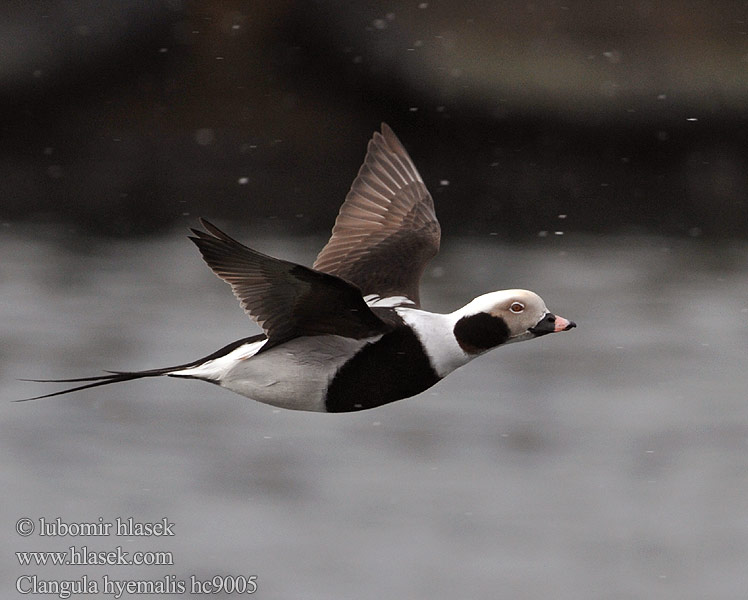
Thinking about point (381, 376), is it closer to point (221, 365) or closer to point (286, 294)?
point (286, 294)

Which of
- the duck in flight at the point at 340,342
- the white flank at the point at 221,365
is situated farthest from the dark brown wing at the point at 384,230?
the white flank at the point at 221,365

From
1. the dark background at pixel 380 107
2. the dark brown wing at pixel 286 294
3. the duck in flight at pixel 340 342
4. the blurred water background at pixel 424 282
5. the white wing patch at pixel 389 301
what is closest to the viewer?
the dark brown wing at pixel 286 294

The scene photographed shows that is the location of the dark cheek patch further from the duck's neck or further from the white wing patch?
the white wing patch

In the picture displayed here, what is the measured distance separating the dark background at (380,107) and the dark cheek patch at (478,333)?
21198 mm

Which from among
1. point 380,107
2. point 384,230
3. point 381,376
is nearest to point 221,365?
point 381,376

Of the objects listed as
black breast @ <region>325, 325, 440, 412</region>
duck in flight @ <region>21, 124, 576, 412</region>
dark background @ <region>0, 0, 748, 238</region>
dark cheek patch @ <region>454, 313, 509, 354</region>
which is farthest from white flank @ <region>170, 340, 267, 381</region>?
dark background @ <region>0, 0, 748, 238</region>

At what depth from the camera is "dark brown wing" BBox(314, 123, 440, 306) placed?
688 cm

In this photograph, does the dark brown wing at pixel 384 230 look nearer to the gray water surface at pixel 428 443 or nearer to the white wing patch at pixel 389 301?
the white wing patch at pixel 389 301

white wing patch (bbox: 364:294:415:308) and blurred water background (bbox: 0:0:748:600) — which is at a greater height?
blurred water background (bbox: 0:0:748:600)

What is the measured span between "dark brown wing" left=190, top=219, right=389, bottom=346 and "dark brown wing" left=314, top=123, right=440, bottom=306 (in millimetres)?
943

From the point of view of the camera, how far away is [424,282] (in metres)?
25.8

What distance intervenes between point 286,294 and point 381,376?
1.54ft

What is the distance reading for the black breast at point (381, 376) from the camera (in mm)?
5871

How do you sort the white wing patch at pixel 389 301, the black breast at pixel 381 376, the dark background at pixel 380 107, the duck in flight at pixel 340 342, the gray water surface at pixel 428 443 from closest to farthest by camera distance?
the duck in flight at pixel 340 342
the black breast at pixel 381 376
the white wing patch at pixel 389 301
the gray water surface at pixel 428 443
the dark background at pixel 380 107
